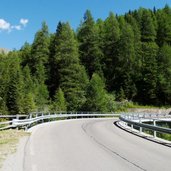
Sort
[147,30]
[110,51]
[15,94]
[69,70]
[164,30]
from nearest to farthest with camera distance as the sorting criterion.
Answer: [15,94] → [69,70] → [110,51] → [147,30] → [164,30]

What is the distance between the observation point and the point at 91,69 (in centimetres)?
10031

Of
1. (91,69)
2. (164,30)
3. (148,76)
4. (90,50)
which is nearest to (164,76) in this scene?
(148,76)

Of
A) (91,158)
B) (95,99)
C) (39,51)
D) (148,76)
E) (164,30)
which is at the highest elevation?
(164,30)

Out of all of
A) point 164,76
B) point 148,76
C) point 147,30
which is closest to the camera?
point 164,76

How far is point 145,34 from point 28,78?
41628 millimetres

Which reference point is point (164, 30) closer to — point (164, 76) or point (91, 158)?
point (164, 76)

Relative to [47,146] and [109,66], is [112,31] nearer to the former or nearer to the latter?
[109,66]

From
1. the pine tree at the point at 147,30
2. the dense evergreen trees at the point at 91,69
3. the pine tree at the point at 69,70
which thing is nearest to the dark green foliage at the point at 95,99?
the dense evergreen trees at the point at 91,69

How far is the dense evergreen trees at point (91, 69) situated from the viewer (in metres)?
76.3

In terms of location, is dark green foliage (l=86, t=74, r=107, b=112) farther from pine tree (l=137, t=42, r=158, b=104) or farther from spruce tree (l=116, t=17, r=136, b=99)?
pine tree (l=137, t=42, r=158, b=104)

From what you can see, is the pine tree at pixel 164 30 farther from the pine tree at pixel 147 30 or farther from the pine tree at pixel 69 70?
the pine tree at pixel 69 70

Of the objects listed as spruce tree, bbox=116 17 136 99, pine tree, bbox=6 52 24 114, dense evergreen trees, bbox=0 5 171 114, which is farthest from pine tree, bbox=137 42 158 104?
pine tree, bbox=6 52 24 114

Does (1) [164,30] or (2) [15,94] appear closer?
(2) [15,94]

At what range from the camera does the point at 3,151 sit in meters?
13.1
